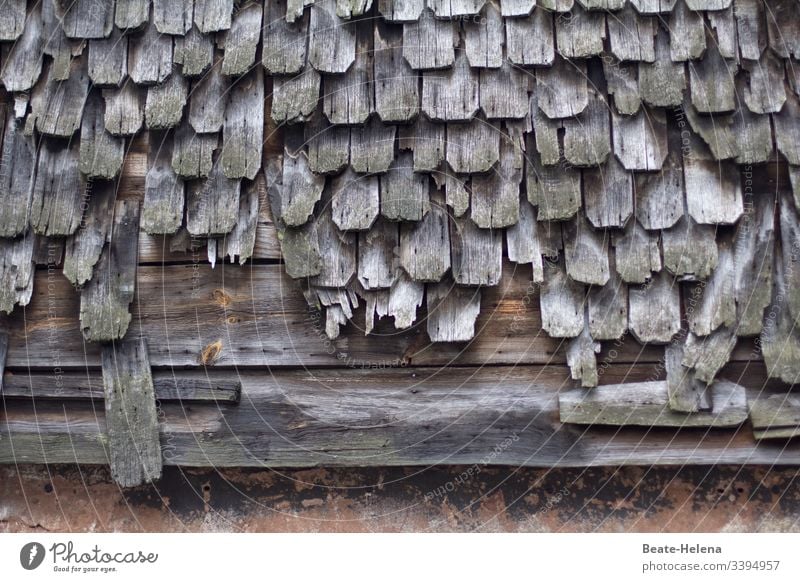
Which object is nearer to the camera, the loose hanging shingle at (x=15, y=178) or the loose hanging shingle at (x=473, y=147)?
the loose hanging shingle at (x=473, y=147)

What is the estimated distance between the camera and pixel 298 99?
2.77m

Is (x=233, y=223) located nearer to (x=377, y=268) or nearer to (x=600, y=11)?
(x=377, y=268)

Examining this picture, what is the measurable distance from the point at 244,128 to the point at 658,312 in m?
1.59

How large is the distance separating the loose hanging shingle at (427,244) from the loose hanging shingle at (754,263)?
101 cm

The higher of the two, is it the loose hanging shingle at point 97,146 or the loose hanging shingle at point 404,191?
the loose hanging shingle at point 97,146

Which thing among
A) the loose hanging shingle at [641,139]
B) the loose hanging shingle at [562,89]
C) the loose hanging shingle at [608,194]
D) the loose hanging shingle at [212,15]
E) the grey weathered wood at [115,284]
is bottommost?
the grey weathered wood at [115,284]

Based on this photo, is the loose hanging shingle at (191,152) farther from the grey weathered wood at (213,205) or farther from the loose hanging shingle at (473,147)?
the loose hanging shingle at (473,147)

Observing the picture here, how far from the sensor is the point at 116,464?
2.87 meters

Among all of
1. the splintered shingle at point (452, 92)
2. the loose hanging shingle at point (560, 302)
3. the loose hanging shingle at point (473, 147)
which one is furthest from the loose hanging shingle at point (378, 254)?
the loose hanging shingle at point (560, 302)

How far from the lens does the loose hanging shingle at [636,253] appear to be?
2723mm

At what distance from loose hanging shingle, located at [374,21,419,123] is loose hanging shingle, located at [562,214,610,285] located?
2.23 feet

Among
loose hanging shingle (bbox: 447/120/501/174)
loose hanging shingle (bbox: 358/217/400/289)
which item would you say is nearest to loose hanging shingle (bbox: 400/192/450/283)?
loose hanging shingle (bbox: 358/217/400/289)

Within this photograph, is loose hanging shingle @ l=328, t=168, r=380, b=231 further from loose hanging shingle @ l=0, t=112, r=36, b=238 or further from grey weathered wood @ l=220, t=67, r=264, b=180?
loose hanging shingle @ l=0, t=112, r=36, b=238

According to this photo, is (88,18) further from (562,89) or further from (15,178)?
(562,89)
